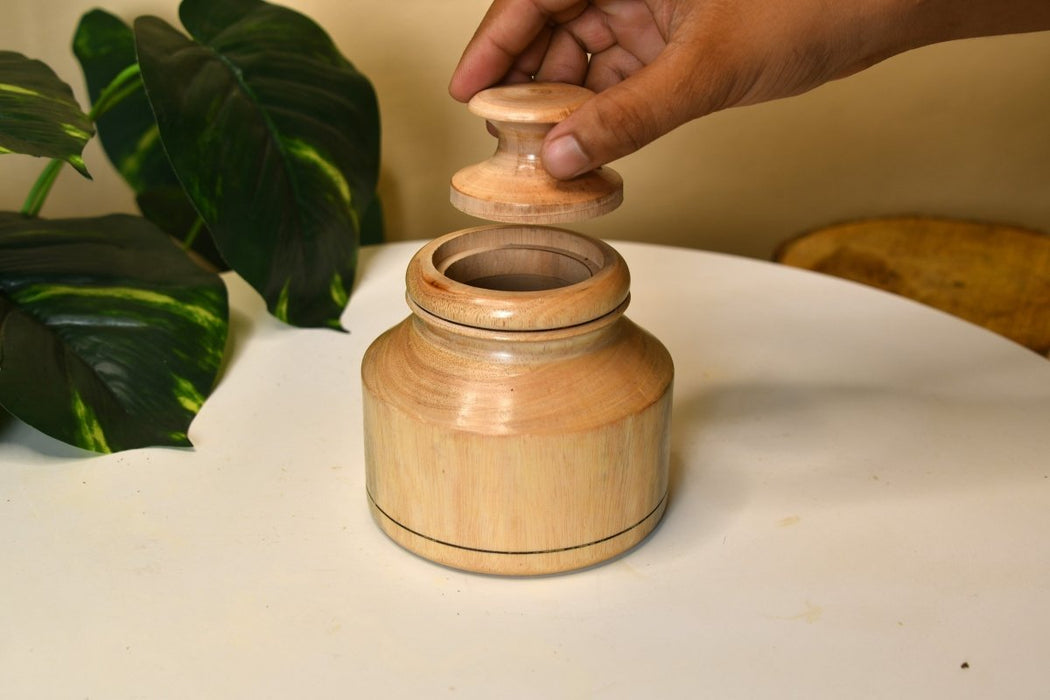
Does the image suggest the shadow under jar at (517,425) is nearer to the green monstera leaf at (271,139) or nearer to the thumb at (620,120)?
the thumb at (620,120)

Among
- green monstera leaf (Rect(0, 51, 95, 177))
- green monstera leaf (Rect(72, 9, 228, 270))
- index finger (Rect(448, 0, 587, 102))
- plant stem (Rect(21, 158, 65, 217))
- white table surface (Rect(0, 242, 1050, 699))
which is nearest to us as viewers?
white table surface (Rect(0, 242, 1050, 699))

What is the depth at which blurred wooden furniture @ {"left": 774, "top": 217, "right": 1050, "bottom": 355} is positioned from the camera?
4.22 ft

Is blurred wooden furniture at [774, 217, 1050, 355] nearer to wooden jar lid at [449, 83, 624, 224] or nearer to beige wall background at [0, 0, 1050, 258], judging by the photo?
beige wall background at [0, 0, 1050, 258]

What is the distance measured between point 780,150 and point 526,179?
91cm

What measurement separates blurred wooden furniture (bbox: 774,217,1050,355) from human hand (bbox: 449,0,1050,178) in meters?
0.55

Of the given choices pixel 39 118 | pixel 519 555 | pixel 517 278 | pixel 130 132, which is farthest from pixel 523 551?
pixel 130 132

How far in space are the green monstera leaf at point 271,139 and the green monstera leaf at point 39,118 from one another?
80 mm

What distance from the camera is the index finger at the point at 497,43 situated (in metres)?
0.83

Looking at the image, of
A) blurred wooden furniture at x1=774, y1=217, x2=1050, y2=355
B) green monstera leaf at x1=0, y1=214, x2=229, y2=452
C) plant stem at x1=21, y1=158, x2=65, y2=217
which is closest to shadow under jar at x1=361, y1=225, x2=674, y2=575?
green monstera leaf at x1=0, y1=214, x2=229, y2=452

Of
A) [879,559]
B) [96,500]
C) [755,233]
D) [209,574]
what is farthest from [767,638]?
[755,233]

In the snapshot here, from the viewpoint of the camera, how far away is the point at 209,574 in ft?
2.12

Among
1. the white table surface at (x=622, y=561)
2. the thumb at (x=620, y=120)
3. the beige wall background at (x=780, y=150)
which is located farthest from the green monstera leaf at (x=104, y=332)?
the beige wall background at (x=780, y=150)

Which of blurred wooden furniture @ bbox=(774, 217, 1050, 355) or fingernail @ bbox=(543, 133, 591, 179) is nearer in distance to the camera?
fingernail @ bbox=(543, 133, 591, 179)

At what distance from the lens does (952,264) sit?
133cm
